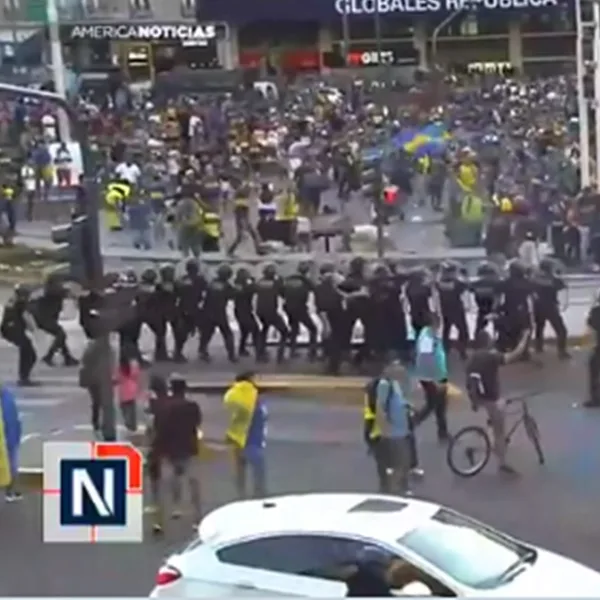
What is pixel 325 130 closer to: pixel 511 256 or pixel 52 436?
pixel 511 256

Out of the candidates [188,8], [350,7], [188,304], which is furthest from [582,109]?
[188,304]

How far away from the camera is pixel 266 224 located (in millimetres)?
6641

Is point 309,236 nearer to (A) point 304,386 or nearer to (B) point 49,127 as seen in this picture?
(A) point 304,386

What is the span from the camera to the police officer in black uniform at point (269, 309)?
654cm

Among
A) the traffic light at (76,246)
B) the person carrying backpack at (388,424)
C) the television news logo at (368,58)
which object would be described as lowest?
the person carrying backpack at (388,424)

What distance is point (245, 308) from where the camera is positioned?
6582mm

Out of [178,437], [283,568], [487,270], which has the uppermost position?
[487,270]

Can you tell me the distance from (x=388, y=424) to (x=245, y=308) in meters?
0.67

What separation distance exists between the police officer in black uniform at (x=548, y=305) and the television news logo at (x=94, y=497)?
4.97 ft

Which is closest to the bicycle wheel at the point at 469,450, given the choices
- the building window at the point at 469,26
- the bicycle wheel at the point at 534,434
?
the bicycle wheel at the point at 534,434

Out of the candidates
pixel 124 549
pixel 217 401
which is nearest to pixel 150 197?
pixel 217 401

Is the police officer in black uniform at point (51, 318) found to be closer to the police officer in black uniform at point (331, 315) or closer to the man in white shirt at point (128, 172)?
the man in white shirt at point (128, 172)

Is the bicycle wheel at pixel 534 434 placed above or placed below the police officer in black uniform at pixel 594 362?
below

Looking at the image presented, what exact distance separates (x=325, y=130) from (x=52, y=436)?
1.47m
